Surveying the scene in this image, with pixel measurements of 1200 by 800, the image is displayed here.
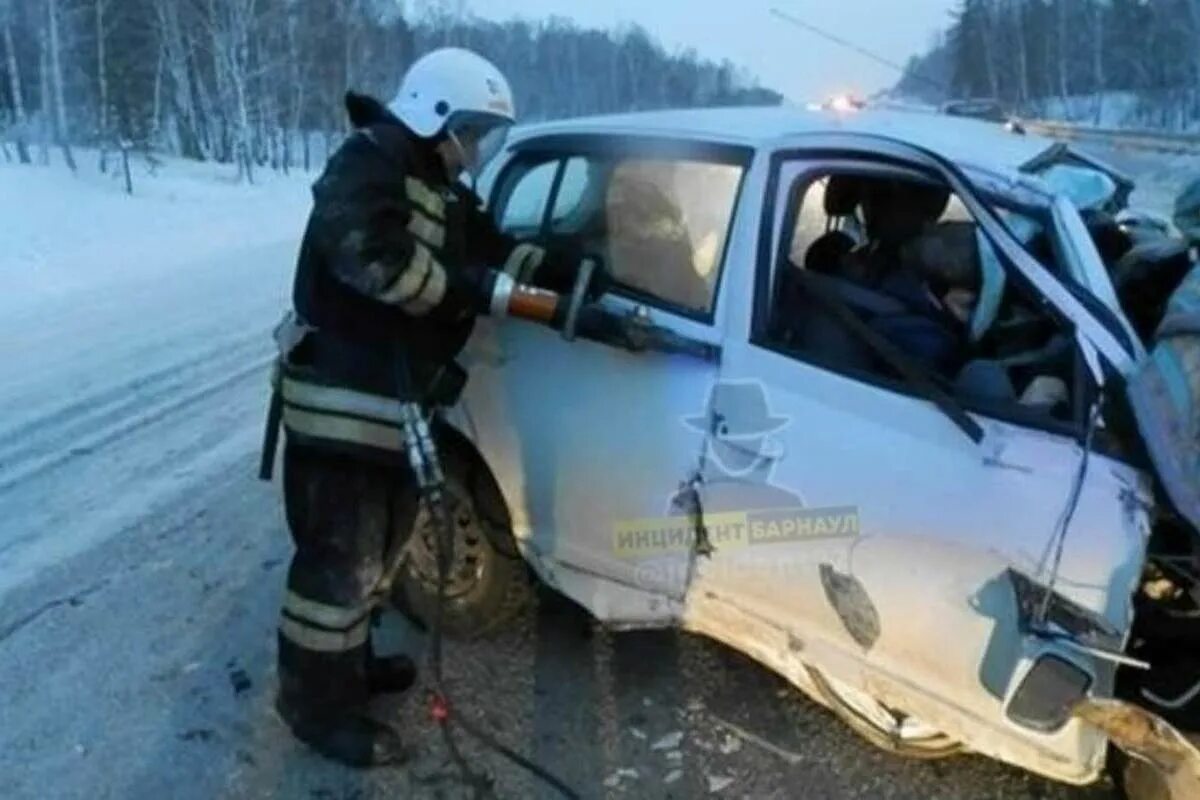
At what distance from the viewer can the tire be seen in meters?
3.78

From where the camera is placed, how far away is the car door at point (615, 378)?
3184 mm

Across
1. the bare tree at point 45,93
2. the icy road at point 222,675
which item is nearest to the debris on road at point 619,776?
the icy road at point 222,675

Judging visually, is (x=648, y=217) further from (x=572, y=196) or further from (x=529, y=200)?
(x=529, y=200)

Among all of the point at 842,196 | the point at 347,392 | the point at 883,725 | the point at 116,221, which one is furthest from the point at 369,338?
the point at 116,221

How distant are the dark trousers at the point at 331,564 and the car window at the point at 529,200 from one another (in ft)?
3.18

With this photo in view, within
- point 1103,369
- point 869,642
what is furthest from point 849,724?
point 1103,369

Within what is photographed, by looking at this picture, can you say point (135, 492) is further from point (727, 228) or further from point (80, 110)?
point (80, 110)

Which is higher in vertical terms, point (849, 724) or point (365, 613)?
point (365, 613)

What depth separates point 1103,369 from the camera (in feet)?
8.80

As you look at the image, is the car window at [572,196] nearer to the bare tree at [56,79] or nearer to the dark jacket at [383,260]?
the dark jacket at [383,260]

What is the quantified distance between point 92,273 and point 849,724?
A: 1198 centimetres

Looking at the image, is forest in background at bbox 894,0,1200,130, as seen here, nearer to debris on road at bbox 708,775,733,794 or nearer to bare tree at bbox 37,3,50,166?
bare tree at bbox 37,3,50,166

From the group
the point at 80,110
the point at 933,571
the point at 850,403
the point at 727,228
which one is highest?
the point at 727,228

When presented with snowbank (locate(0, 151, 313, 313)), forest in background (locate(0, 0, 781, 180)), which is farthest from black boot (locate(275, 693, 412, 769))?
forest in background (locate(0, 0, 781, 180))
